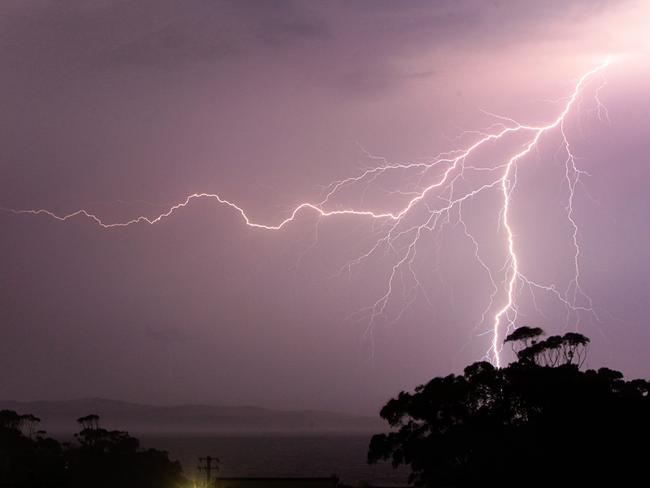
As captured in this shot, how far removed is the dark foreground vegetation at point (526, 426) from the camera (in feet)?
79.7

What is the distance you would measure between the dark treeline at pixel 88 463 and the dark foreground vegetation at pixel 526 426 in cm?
2165

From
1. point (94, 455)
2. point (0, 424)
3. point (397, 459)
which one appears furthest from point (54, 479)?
point (397, 459)

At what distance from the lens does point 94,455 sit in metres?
53.4

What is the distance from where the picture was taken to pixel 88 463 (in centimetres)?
5166

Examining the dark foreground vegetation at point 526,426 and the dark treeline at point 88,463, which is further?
the dark treeline at point 88,463

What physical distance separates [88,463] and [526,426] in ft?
106

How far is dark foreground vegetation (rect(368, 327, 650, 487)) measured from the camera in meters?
24.3

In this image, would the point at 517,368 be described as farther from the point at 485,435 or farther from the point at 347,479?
the point at 347,479

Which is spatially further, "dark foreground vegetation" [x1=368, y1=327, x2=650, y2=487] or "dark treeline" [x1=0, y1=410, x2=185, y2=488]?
"dark treeline" [x1=0, y1=410, x2=185, y2=488]

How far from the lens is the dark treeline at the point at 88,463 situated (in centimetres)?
4684

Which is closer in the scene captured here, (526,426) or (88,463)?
(526,426)

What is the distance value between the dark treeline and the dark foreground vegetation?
2165 centimetres

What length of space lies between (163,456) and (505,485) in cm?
3402

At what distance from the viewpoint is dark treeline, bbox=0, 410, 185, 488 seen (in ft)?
154
